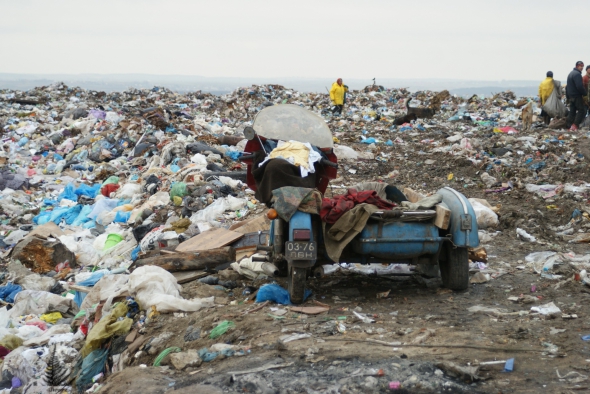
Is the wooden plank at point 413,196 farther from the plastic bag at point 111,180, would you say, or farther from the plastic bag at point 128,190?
the plastic bag at point 111,180

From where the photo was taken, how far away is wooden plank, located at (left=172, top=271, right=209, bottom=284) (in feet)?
19.4

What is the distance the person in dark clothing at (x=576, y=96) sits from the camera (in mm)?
13586

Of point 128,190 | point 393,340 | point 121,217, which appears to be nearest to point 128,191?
point 128,190

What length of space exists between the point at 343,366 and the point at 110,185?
872 centimetres

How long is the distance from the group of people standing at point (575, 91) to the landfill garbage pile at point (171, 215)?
0.96 m

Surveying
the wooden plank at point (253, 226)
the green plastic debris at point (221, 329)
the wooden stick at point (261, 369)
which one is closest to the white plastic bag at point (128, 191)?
the wooden plank at point (253, 226)

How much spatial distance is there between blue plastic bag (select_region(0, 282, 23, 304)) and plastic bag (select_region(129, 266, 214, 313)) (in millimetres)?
2629

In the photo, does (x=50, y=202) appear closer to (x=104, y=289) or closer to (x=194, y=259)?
(x=104, y=289)

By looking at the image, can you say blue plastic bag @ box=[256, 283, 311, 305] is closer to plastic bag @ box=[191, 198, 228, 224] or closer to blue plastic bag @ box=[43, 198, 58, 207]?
plastic bag @ box=[191, 198, 228, 224]

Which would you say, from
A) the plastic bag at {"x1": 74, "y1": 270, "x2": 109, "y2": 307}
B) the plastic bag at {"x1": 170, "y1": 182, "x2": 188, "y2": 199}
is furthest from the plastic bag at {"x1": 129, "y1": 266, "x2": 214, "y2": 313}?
the plastic bag at {"x1": 170, "y1": 182, "x2": 188, "y2": 199}

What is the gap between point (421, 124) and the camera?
17516 mm

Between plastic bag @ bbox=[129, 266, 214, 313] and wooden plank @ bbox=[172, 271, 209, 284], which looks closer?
plastic bag @ bbox=[129, 266, 214, 313]

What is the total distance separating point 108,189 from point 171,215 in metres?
2.77

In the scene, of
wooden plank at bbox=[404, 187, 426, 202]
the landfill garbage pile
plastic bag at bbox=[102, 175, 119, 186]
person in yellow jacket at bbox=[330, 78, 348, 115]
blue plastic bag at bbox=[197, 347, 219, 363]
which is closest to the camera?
blue plastic bag at bbox=[197, 347, 219, 363]
